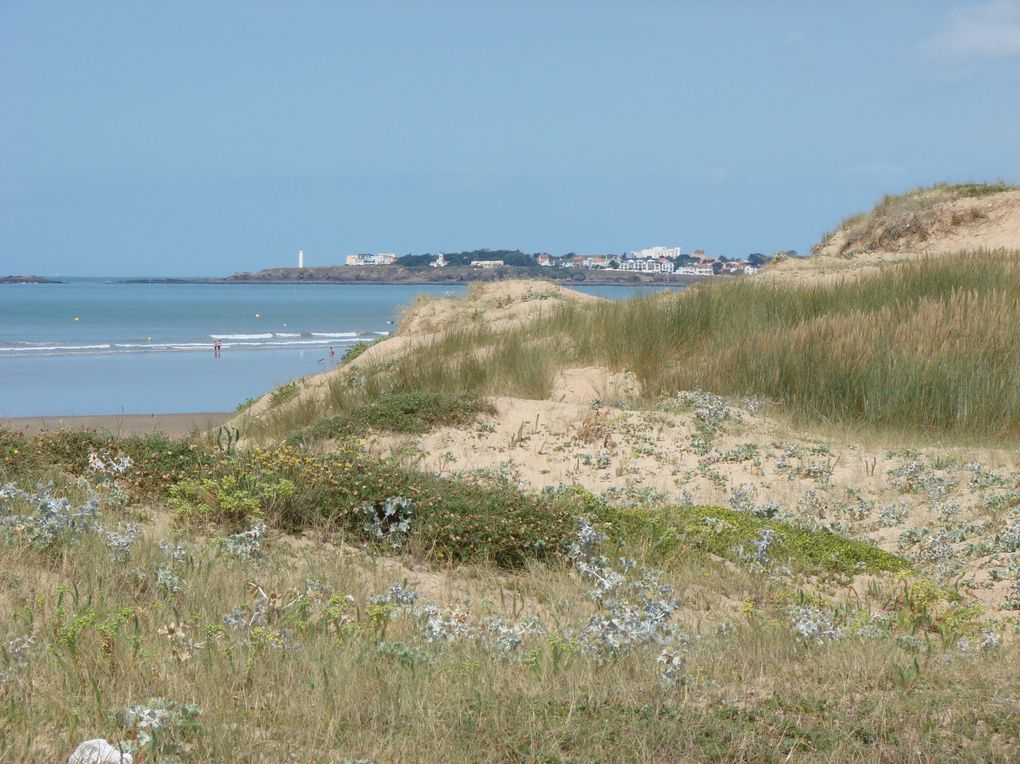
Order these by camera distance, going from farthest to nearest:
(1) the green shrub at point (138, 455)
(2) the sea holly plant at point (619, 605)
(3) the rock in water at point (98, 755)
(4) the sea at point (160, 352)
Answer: (4) the sea at point (160, 352) < (1) the green shrub at point (138, 455) < (2) the sea holly plant at point (619, 605) < (3) the rock in water at point (98, 755)

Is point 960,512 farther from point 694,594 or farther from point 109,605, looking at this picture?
point 109,605

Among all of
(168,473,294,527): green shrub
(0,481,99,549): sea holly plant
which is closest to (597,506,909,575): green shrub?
(168,473,294,527): green shrub

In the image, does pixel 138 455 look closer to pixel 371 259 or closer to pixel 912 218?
pixel 912 218

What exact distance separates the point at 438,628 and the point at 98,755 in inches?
68.4

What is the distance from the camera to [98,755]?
360cm

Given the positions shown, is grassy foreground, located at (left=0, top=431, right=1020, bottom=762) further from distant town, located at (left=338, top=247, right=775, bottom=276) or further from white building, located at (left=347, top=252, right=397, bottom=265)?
white building, located at (left=347, top=252, right=397, bottom=265)

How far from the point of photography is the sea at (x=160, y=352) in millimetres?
25188

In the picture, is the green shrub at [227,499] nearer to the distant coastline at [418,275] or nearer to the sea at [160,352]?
the sea at [160,352]

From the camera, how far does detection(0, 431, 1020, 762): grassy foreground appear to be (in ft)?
12.7

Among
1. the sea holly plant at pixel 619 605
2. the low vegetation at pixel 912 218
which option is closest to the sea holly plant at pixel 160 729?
the sea holly plant at pixel 619 605

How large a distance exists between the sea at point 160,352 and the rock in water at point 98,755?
14.2 meters

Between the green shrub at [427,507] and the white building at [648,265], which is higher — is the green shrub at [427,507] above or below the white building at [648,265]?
below

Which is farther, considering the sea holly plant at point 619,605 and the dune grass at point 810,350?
the dune grass at point 810,350

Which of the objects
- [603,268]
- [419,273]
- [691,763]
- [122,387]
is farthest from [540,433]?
[419,273]
